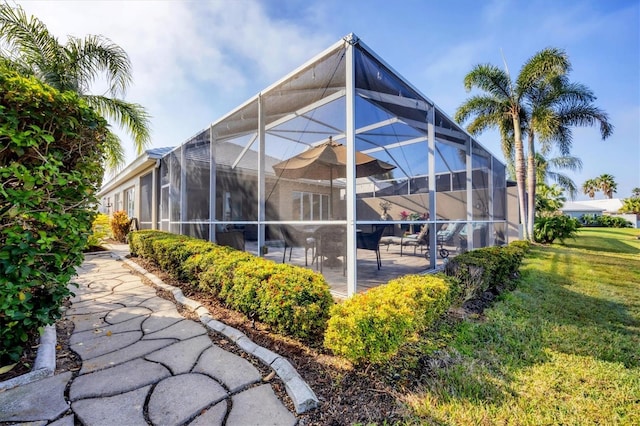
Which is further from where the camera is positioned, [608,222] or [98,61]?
[608,222]

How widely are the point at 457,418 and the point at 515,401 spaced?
0.58 m

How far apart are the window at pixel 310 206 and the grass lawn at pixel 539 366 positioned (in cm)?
226

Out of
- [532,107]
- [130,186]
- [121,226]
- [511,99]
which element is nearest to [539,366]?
[121,226]

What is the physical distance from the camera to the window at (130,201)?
13078 mm

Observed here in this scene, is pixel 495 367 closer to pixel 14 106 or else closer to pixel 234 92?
pixel 14 106

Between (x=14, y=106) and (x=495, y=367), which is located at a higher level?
(x=14, y=106)

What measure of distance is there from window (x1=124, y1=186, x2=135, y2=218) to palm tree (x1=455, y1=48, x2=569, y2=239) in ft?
56.4

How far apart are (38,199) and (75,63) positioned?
794 cm

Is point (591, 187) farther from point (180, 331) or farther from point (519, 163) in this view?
point (180, 331)

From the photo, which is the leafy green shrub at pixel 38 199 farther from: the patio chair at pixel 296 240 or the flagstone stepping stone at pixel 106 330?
the patio chair at pixel 296 240

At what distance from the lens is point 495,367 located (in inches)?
94.7

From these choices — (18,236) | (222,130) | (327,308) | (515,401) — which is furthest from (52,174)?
(222,130)

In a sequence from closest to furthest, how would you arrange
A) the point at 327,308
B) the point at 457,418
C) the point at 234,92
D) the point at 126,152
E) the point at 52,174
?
the point at 457,418, the point at 52,174, the point at 327,308, the point at 234,92, the point at 126,152

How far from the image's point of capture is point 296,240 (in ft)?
15.0
